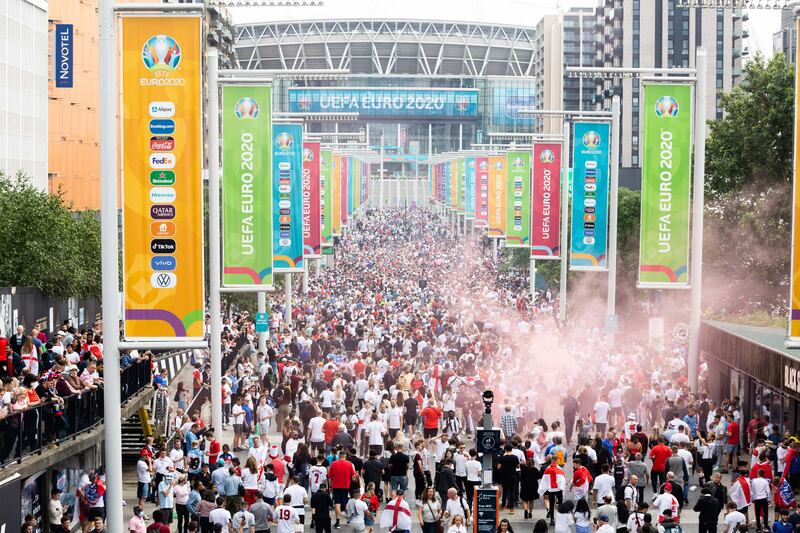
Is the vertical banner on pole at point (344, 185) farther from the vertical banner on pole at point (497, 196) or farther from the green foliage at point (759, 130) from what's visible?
the green foliage at point (759, 130)

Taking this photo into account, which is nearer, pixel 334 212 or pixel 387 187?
pixel 334 212

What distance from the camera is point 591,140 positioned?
3334 centimetres

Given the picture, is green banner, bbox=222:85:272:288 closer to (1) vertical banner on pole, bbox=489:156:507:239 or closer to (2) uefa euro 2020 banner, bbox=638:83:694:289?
(2) uefa euro 2020 banner, bbox=638:83:694:289

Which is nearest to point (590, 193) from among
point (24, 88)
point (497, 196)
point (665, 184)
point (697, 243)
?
point (697, 243)

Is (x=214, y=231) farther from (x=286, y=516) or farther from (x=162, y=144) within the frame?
(x=162, y=144)

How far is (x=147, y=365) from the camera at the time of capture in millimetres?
26766

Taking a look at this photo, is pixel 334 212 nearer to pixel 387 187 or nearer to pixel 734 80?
pixel 734 80

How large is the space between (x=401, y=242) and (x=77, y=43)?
37.6m

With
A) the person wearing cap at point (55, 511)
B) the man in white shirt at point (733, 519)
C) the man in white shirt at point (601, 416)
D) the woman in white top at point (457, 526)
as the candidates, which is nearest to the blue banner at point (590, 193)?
the man in white shirt at point (601, 416)

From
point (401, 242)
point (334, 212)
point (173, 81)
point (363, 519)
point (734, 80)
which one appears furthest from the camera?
point (734, 80)

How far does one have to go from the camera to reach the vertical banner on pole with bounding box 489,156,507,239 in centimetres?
5275

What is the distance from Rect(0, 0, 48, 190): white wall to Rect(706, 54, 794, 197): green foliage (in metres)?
27.6

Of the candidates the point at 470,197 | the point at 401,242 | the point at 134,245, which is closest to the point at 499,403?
the point at 134,245

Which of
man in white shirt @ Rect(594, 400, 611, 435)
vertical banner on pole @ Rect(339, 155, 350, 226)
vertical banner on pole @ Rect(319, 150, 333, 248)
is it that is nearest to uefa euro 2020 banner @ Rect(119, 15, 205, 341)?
man in white shirt @ Rect(594, 400, 611, 435)
